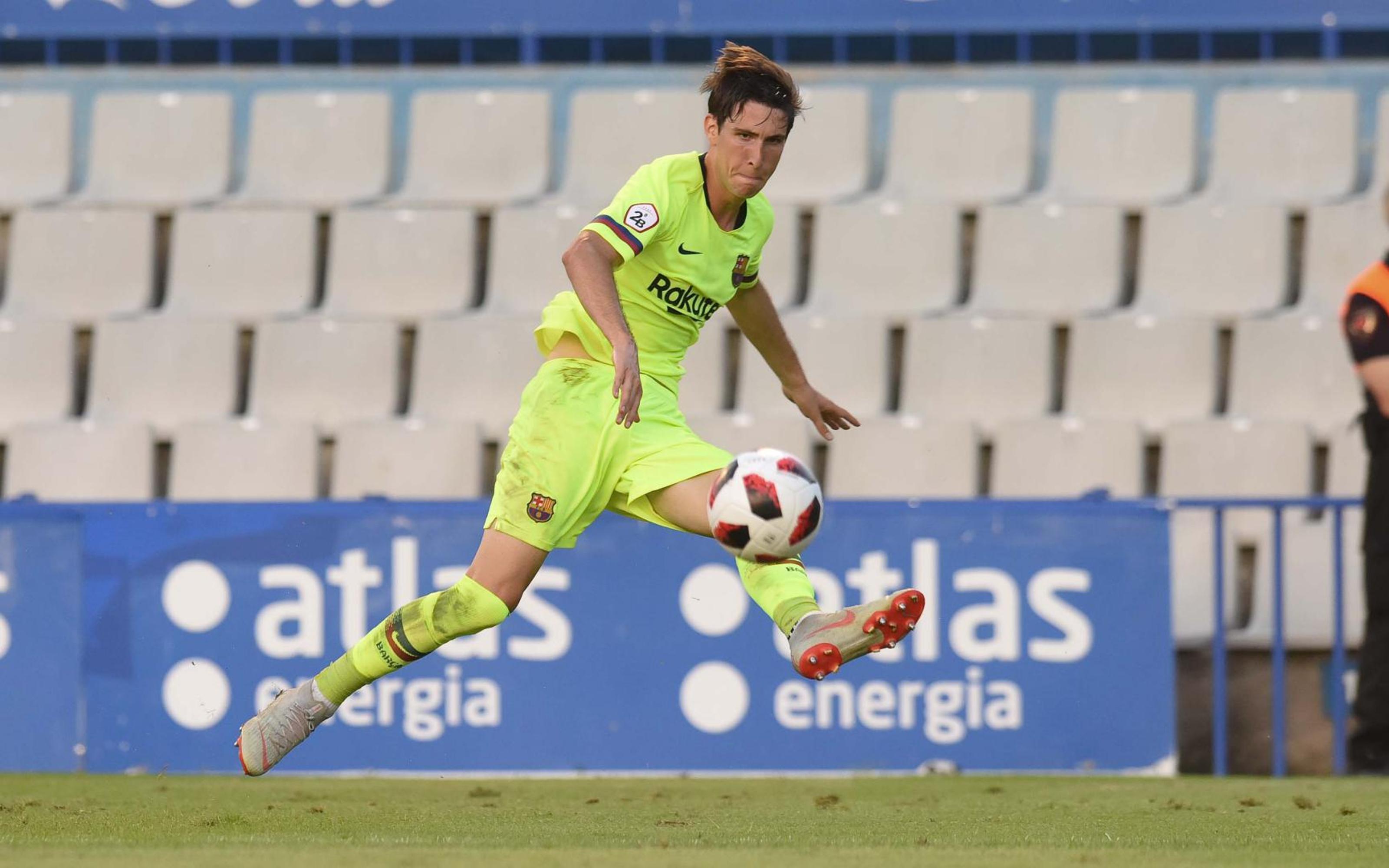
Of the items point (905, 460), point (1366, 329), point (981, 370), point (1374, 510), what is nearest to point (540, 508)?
point (1366, 329)

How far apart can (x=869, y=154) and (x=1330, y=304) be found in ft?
7.76

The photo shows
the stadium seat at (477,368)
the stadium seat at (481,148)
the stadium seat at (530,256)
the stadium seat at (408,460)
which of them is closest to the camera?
the stadium seat at (408,460)

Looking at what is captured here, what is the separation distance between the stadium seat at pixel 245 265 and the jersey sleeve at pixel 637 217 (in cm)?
479

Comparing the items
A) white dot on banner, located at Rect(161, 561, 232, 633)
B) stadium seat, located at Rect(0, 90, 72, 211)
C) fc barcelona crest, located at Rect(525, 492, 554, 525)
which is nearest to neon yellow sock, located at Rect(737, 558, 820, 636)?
fc barcelona crest, located at Rect(525, 492, 554, 525)

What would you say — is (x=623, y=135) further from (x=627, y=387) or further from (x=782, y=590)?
(x=627, y=387)

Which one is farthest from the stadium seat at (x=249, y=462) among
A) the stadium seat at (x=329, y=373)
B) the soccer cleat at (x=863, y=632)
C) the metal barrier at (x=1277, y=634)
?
the soccer cleat at (x=863, y=632)

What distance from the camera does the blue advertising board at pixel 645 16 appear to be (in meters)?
9.34

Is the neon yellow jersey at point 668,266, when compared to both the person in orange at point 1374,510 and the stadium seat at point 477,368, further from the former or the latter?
the stadium seat at point 477,368

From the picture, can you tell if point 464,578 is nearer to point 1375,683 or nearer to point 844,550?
point 844,550

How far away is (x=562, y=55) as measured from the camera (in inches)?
389

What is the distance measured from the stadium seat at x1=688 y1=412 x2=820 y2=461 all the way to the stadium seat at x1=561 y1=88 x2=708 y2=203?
5.75 feet

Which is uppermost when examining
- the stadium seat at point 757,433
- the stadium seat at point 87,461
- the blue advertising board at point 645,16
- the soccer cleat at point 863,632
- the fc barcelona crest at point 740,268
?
the blue advertising board at point 645,16

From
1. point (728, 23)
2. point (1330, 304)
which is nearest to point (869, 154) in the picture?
point (728, 23)

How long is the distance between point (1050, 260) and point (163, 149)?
4607 millimetres
